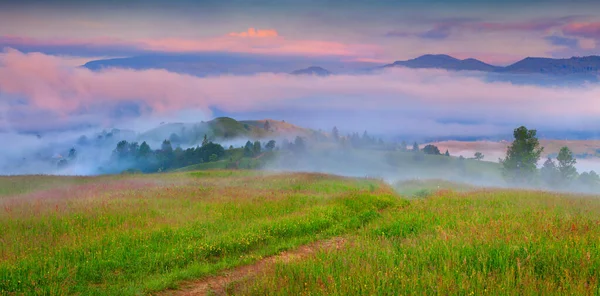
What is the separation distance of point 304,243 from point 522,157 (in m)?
65.3

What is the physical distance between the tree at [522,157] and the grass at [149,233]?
56.2 m

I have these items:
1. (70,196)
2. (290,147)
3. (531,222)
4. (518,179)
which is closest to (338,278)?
(531,222)

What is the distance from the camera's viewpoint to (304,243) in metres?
14.4

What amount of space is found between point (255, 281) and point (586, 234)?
30.2 feet

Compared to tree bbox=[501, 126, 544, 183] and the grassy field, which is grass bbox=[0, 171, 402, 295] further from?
tree bbox=[501, 126, 544, 183]

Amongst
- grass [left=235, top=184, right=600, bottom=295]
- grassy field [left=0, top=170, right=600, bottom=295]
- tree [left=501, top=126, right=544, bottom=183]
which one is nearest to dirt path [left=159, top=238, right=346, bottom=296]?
grassy field [left=0, top=170, right=600, bottom=295]

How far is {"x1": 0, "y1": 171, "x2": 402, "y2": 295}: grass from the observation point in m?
10.6

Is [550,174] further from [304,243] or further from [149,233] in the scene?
[149,233]

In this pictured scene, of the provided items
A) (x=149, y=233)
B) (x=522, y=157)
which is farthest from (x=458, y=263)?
(x=522, y=157)

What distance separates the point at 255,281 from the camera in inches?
367

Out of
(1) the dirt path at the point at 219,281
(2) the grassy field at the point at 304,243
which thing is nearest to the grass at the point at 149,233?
(2) the grassy field at the point at 304,243

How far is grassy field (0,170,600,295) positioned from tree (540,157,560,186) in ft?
221

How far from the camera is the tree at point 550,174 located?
79.7 meters

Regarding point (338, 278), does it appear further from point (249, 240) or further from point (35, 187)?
point (35, 187)
